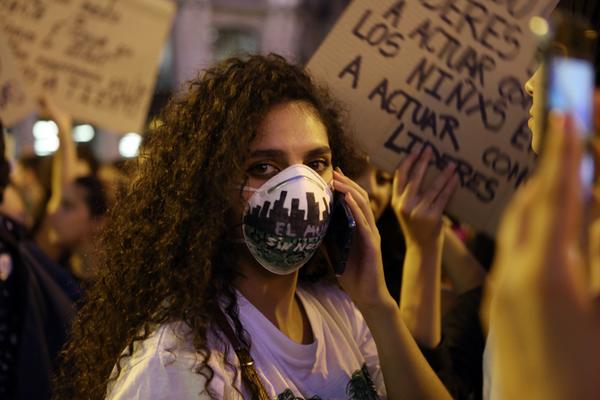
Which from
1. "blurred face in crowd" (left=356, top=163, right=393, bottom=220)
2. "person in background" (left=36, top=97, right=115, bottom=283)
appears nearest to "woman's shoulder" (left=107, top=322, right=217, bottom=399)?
"blurred face in crowd" (left=356, top=163, right=393, bottom=220)

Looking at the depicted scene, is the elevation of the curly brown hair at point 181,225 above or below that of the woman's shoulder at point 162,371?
above

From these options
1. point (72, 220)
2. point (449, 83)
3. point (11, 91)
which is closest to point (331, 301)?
point (449, 83)

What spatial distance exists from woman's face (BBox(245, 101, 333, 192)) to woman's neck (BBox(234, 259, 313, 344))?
210mm

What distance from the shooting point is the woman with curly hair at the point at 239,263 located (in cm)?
180

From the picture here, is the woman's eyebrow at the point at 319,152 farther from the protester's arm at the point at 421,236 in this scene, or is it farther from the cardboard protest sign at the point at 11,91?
the cardboard protest sign at the point at 11,91

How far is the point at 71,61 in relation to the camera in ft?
13.3

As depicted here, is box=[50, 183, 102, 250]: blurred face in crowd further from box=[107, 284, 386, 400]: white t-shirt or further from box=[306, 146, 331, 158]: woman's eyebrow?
box=[306, 146, 331, 158]: woman's eyebrow

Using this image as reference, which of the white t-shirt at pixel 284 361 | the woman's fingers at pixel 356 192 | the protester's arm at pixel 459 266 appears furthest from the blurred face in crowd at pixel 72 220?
the woman's fingers at pixel 356 192

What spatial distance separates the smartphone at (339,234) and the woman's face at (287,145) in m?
0.08

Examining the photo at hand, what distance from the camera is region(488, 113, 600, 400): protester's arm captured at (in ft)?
2.47

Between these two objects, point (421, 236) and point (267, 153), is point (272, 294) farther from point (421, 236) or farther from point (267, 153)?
point (421, 236)

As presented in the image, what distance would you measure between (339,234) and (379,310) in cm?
22

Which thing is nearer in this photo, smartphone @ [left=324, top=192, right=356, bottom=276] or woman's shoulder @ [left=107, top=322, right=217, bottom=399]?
woman's shoulder @ [left=107, top=322, right=217, bottom=399]

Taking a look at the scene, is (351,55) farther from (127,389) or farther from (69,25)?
(69,25)
